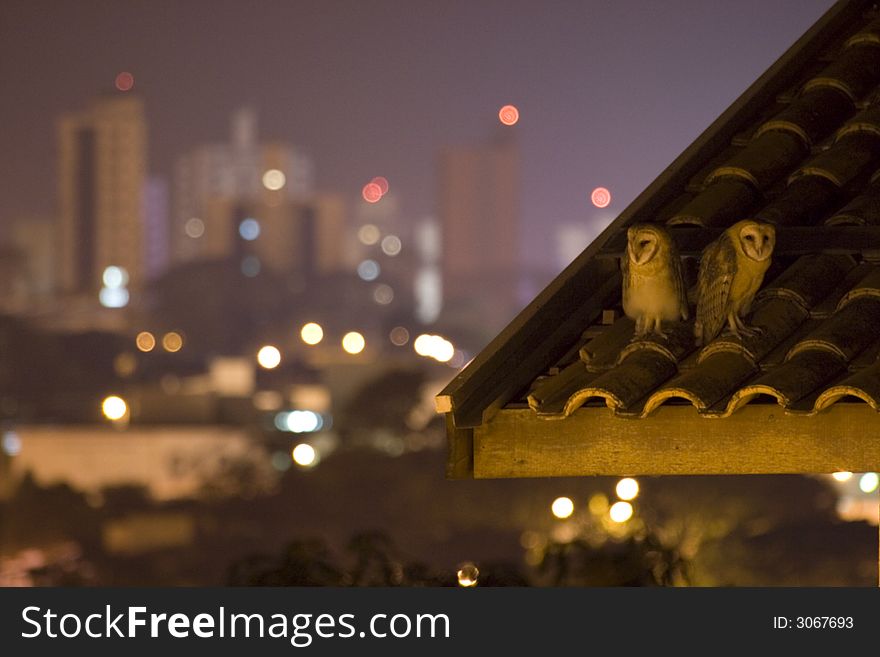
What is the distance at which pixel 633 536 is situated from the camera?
25.1ft

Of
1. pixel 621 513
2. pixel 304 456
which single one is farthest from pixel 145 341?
pixel 621 513

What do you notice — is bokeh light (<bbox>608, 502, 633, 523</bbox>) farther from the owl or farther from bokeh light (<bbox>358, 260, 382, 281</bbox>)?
bokeh light (<bbox>358, 260, 382, 281</bbox>)

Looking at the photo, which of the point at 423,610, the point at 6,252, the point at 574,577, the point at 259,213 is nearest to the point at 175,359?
the point at 6,252

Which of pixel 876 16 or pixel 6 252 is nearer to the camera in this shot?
pixel 876 16

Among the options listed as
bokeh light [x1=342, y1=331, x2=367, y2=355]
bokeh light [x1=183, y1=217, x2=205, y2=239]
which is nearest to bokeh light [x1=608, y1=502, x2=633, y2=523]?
bokeh light [x1=342, y1=331, x2=367, y2=355]

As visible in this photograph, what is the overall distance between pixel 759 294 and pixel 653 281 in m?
0.31

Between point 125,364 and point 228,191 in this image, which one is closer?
point 125,364

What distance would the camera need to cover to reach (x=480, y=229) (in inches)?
3098

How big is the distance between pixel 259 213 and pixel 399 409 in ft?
136

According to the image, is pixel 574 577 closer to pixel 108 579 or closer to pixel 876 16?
pixel 876 16

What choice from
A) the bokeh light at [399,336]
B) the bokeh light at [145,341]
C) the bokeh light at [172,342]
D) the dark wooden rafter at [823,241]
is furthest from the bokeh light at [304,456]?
the dark wooden rafter at [823,241]

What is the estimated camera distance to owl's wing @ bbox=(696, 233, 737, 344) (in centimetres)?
385

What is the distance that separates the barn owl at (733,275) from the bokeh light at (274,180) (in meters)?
88.9

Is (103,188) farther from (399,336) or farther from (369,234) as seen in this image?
(399,336)
